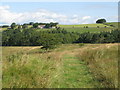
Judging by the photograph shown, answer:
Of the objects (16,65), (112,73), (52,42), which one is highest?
(16,65)

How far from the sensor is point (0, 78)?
4.81 meters

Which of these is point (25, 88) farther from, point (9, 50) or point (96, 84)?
point (9, 50)

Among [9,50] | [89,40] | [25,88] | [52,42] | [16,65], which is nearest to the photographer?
[25,88]

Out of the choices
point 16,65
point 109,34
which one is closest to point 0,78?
point 16,65

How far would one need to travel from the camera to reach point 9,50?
7742mm

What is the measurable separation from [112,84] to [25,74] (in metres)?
2.26

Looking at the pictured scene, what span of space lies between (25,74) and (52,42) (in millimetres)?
33788

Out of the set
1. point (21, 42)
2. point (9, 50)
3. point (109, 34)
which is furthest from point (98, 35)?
point (9, 50)

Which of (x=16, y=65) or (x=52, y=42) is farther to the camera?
(x=52, y=42)

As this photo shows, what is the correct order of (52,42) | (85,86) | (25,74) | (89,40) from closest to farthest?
(25,74)
(85,86)
(52,42)
(89,40)

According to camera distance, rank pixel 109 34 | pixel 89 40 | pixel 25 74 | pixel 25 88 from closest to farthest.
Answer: pixel 25 88
pixel 25 74
pixel 109 34
pixel 89 40

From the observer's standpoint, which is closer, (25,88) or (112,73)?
(25,88)

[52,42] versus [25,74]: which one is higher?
[25,74]

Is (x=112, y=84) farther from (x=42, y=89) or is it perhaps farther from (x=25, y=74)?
(x=25, y=74)
